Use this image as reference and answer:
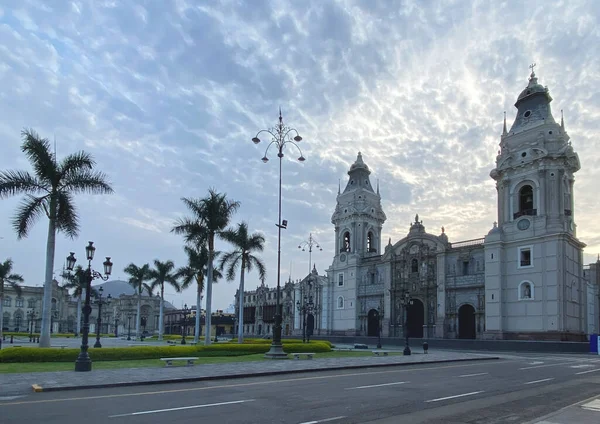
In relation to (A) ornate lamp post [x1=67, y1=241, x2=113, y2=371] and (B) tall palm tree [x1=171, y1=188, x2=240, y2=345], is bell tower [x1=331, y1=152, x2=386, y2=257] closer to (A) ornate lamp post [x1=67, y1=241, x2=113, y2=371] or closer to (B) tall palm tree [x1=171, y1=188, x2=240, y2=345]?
(B) tall palm tree [x1=171, y1=188, x2=240, y2=345]

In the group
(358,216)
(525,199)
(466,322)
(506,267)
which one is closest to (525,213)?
(525,199)

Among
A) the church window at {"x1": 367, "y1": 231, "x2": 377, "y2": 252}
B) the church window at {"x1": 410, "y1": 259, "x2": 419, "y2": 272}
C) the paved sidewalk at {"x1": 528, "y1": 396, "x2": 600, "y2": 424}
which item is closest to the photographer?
the paved sidewalk at {"x1": 528, "y1": 396, "x2": 600, "y2": 424}

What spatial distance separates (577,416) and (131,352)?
21.6 meters

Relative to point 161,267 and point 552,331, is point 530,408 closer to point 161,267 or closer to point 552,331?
point 552,331

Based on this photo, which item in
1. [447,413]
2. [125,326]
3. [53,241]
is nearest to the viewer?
[447,413]


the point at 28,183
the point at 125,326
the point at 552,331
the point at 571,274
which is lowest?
the point at 125,326

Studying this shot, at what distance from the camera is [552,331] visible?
50688mm

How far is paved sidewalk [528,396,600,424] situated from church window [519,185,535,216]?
48426mm

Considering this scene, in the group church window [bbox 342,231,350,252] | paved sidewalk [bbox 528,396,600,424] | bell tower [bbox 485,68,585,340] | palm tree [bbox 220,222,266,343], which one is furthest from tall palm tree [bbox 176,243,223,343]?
paved sidewalk [bbox 528,396,600,424]

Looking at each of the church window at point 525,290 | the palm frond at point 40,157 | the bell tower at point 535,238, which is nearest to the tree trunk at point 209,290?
the palm frond at point 40,157

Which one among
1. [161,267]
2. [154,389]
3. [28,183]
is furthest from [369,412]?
[161,267]

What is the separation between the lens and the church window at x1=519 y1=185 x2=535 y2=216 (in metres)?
57.0

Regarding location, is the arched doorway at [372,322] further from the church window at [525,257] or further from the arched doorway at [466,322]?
the church window at [525,257]

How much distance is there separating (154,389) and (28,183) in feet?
55.1
